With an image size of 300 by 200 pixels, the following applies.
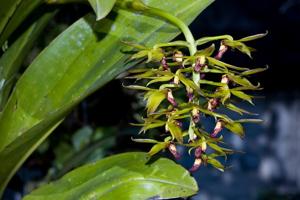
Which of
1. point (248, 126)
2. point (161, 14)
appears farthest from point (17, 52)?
point (248, 126)

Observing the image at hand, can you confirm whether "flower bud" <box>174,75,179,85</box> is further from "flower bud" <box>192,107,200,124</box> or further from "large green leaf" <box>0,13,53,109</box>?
"large green leaf" <box>0,13,53,109</box>

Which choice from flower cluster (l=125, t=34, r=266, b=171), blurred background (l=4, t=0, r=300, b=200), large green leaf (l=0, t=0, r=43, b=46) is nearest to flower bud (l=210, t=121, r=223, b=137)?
flower cluster (l=125, t=34, r=266, b=171)

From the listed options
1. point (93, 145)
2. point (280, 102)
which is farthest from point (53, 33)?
point (280, 102)

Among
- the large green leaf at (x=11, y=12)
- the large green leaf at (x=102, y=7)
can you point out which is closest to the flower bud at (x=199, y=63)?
the large green leaf at (x=102, y=7)

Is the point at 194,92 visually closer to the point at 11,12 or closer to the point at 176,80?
the point at 176,80

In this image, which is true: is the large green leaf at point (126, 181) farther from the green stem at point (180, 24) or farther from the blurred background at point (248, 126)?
the blurred background at point (248, 126)
